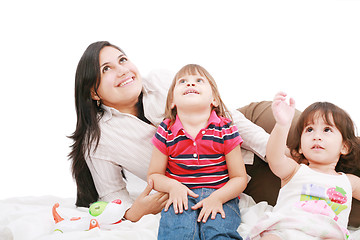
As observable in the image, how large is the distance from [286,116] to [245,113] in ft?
2.21

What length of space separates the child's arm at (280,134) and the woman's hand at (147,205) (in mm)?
492

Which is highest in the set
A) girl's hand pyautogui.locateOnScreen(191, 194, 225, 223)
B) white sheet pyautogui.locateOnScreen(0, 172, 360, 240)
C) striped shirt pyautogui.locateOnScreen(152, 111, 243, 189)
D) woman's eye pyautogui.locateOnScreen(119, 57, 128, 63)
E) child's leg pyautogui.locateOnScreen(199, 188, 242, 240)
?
woman's eye pyautogui.locateOnScreen(119, 57, 128, 63)

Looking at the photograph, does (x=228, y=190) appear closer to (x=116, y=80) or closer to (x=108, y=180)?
(x=108, y=180)

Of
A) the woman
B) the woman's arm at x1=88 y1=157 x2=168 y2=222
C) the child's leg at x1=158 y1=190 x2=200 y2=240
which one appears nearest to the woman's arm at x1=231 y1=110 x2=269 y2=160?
the woman

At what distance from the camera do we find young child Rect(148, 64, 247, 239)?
149cm

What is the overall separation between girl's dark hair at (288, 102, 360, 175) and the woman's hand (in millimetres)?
583

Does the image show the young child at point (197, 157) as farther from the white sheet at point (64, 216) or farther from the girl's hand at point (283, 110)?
the girl's hand at point (283, 110)

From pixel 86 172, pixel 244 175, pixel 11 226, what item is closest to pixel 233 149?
pixel 244 175

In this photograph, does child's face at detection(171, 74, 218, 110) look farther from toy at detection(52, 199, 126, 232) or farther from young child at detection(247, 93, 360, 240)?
toy at detection(52, 199, 126, 232)

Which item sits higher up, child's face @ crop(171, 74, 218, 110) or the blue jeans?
child's face @ crop(171, 74, 218, 110)

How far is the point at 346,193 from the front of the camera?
4.83 feet

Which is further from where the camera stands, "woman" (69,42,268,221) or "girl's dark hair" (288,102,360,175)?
"woman" (69,42,268,221)

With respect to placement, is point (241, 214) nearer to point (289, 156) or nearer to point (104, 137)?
point (289, 156)

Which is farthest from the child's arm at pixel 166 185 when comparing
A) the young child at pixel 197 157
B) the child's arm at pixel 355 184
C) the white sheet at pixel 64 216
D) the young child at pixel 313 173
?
the child's arm at pixel 355 184
